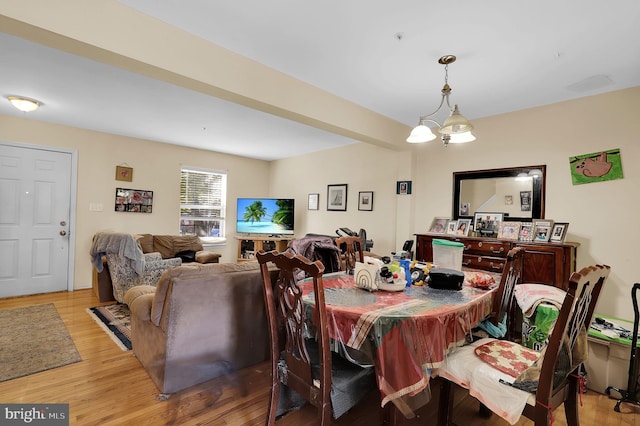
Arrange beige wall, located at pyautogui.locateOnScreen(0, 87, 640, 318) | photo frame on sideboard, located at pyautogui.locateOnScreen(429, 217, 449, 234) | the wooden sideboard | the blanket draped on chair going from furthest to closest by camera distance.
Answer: photo frame on sideboard, located at pyautogui.locateOnScreen(429, 217, 449, 234) → the blanket draped on chair → beige wall, located at pyautogui.locateOnScreen(0, 87, 640, 318) → the wooden sideboard

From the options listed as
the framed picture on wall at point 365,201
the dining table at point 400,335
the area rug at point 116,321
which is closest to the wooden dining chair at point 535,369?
the dining table at point 400,335

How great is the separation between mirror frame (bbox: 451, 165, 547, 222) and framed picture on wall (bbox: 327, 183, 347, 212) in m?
1.89

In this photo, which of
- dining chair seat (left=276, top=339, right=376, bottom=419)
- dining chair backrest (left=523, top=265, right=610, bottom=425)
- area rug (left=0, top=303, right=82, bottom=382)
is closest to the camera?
dining chair backrest (left=523, top=265, right=610, bottom=425)

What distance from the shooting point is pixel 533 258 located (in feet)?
9.47

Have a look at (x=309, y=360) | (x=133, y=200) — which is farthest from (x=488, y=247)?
(x=133, y=200)

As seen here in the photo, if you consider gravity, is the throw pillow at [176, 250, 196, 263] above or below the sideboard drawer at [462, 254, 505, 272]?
below

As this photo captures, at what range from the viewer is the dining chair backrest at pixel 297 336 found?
4.32ft

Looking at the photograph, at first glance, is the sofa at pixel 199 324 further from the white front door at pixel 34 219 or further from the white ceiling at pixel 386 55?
the white front door at pixel 34 219

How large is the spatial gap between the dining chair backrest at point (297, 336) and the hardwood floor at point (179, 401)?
0.43 metres

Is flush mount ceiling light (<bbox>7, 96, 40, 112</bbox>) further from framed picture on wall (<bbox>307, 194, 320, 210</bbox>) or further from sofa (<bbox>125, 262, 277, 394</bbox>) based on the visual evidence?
framed picture on wall (<bbox>307, 194, 320, 210</bbox>)

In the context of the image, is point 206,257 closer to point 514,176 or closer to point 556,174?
point 514,176

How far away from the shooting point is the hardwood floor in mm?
1795

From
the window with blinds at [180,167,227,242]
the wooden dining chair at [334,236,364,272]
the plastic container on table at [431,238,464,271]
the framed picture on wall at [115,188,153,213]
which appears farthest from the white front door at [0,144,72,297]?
the plastic container on table at [431,238,464,271]

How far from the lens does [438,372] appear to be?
1.50 metres
